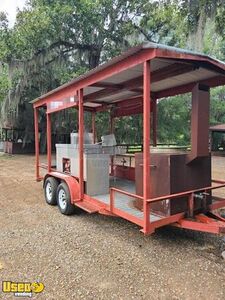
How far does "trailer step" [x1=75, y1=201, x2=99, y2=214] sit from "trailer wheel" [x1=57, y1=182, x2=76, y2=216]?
325 millimetres

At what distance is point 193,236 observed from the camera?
173 inches

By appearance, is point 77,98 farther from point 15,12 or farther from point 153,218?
point 15,12

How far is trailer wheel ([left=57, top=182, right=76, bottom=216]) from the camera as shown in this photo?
17.5ft

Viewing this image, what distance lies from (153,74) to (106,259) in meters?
2.80

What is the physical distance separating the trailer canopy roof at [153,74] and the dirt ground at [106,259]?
2433 millimetres

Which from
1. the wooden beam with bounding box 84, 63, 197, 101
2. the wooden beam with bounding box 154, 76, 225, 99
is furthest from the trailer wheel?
the wooden beam with bounding box 154, 76, 225, 99

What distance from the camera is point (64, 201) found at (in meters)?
5.59

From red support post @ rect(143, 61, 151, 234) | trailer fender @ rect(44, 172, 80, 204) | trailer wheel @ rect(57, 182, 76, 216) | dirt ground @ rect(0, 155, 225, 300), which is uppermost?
red support post @ rect(143, 61, 151, 234)

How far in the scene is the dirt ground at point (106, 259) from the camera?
9.64 ft

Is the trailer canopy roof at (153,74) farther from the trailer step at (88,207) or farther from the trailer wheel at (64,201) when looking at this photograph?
the trailer step at (88,207)

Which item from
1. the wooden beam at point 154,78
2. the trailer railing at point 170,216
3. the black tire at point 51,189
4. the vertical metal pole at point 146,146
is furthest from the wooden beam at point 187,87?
the black tire at point 51,189

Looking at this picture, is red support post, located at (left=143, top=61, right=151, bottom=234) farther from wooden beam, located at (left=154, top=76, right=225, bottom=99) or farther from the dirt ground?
wooden beam, located at (left=154, top=76, right=225, bottom=99)

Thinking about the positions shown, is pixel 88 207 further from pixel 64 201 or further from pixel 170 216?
pixel 170 216

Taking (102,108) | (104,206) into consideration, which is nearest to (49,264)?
(104,206)
